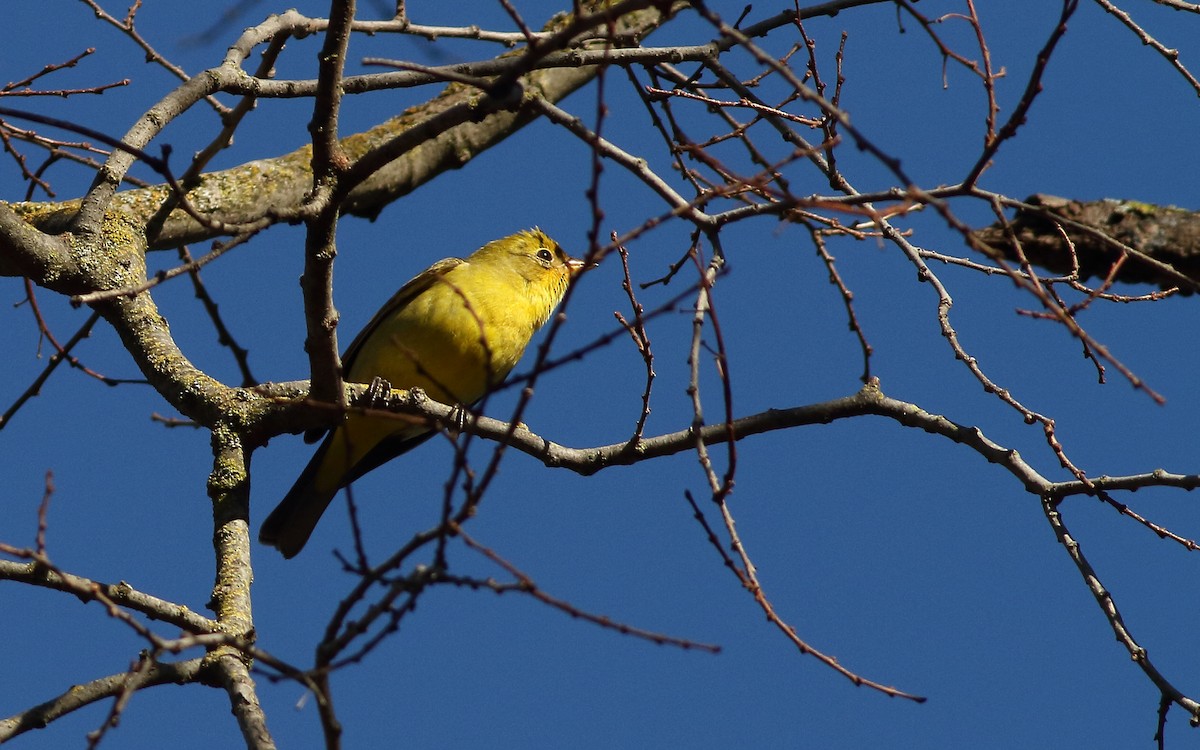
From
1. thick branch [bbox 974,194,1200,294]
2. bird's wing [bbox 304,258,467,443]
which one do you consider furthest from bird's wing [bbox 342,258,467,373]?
thick branch [bbox 974,194,1200,294]

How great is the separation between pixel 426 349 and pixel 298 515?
40.2 inches

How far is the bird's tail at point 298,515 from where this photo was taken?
19.1 feet

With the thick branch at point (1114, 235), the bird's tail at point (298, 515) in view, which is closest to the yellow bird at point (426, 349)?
the bird's tail at point (298, 515)

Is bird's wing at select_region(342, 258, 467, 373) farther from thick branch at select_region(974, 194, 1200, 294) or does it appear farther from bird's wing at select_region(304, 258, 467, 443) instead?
thick branch at select_region(974, 194, 1200, 294)

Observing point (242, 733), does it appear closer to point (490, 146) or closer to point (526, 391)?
point (526, 391)

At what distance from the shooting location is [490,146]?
648 centimetres

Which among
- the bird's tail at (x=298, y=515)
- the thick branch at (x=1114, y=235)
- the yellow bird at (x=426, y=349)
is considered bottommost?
the bird's tail at (x=298, y=515)

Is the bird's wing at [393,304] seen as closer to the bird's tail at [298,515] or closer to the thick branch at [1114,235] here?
the bird's tail at [298,515]

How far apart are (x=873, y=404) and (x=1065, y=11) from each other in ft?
5.47

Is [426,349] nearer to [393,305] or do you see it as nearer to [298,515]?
[393,305]

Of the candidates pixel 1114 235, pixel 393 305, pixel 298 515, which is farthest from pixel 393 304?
pixel 1114 235

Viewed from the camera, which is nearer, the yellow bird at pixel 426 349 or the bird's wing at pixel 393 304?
the yellow bird at pixel 426 349

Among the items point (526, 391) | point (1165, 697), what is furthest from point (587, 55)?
point (1165, 697)

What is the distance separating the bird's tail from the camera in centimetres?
581
